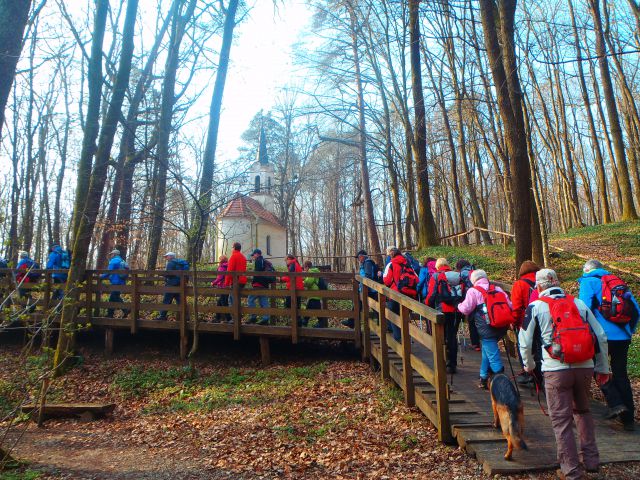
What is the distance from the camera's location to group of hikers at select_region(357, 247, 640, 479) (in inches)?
157

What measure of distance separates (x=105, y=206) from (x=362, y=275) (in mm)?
15496

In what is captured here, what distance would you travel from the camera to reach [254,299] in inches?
413

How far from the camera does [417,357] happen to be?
6.42 m

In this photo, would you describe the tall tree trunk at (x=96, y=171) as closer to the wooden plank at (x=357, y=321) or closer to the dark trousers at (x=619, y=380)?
the wooden plank at (x=357, y=321)

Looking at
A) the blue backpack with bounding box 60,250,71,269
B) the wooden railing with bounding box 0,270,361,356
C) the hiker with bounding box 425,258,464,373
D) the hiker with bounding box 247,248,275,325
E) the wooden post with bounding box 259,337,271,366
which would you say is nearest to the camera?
the hiker with bounding box 425,258,464,373

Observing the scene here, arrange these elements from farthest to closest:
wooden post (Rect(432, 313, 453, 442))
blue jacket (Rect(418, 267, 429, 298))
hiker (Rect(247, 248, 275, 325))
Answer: hiker (Rect(247, 248, 275, 325)), blue jacket (Rect(418, 267, 429, 298)), wooden post (Rect(432, 313, 453, 442))

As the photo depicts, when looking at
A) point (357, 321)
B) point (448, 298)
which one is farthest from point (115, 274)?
point (448, 298)

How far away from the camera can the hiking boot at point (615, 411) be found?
4.84 meters

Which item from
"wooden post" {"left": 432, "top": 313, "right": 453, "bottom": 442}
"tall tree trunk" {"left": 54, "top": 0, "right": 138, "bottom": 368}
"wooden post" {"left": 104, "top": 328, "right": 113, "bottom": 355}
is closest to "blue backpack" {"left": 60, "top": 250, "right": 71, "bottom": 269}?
"tall tree trunk" {"left": 54, "top": 0, "right": 138, "bottom": 368}

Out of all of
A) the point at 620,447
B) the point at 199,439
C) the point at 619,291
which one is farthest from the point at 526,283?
the point at 199,439

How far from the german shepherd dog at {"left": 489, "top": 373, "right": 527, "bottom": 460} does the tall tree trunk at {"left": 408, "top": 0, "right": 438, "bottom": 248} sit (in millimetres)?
14178

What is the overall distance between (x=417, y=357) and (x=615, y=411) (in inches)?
89.7

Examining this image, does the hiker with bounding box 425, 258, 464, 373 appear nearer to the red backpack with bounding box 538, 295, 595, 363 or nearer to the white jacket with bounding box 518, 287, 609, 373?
the white jacket with bounding box 518, 287, 609, 373

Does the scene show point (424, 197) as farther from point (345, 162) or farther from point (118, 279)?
point (118, 279)
